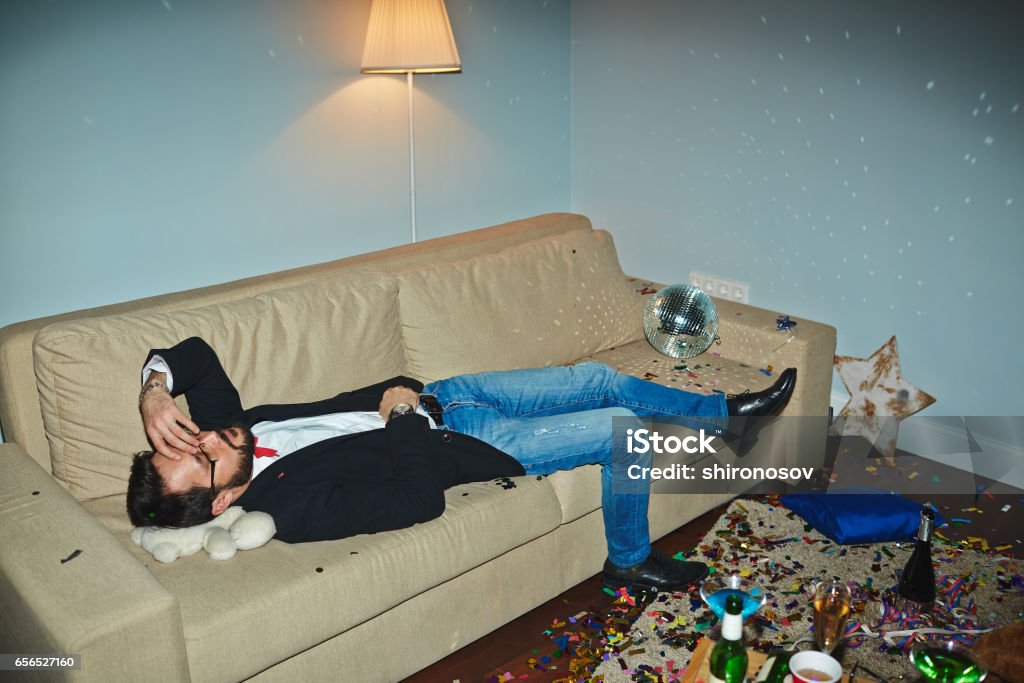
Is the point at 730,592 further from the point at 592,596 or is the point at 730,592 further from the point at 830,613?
the point at 592,596

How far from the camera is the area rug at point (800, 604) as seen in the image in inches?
88.3

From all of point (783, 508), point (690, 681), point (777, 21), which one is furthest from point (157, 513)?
point (777, 21)

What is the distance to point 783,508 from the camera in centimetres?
298

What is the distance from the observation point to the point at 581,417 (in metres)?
2.47

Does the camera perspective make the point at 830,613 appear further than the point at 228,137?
No

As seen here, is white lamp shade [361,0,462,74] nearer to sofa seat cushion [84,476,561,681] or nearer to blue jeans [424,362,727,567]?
blue jeans [424,362,727,567]

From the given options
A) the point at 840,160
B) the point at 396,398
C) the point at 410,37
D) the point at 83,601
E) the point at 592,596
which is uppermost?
the point at 410,37

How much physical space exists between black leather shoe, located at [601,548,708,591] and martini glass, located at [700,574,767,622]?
684 mm

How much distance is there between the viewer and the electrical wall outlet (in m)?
3.71

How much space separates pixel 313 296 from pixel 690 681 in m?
1.48

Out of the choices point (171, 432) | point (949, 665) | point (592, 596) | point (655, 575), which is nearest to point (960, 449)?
point (655, 575)

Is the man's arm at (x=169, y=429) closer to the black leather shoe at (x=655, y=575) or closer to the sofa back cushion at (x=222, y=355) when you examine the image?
the sofa back cushion at (x=222, y=355)

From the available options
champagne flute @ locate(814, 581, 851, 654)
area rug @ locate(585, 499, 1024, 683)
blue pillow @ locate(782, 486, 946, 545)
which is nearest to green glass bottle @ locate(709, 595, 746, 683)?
champagne flute @ locate(814, 581, 851, 654)

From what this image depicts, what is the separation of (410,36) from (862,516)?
2228 millimetres
